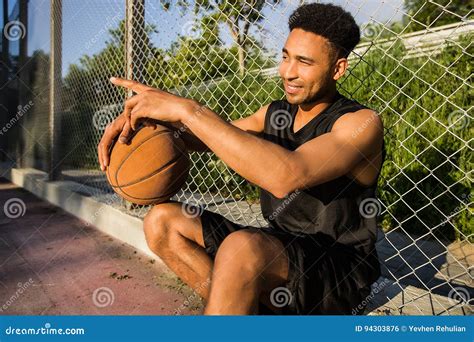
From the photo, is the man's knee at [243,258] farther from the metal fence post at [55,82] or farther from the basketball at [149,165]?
the metal fence post at [55,82]

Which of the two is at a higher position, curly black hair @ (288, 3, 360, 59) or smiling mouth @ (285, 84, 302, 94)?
curly black hair @ (288, 3, 360, 59)

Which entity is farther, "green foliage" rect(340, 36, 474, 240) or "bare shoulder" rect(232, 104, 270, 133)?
"green foliage" rect(340, 36, 474, 240)

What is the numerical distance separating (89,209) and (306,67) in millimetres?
3803

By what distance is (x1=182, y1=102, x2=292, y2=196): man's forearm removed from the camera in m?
1.52

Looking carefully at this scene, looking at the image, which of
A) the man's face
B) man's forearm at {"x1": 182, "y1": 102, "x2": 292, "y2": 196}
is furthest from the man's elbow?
the man's face

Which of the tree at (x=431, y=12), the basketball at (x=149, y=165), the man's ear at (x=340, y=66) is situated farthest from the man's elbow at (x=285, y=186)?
the tree at (x=431, y=12)

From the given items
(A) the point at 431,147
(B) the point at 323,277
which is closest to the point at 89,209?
(B) the point at 323,277

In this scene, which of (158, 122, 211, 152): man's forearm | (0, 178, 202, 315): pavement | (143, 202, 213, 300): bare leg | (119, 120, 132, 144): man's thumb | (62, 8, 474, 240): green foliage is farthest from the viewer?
(62, 8, 474, 240): green foliage

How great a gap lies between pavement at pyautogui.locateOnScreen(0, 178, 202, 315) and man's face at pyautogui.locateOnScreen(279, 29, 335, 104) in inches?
63.1

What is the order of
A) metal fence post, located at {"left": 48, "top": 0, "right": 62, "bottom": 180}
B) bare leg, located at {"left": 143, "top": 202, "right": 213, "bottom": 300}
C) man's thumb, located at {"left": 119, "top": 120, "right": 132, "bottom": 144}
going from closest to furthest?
1. man's thumb, located at {"left": 119, "top": 120, "right": 132, "bottom": 144}
2. bare leg, located at {"left": 143, "top": 202, "right": 213, "bottom": 300}
3. metal fence post, located at {"left": 48, "top": 0, "right": 62, "bottom": 180}

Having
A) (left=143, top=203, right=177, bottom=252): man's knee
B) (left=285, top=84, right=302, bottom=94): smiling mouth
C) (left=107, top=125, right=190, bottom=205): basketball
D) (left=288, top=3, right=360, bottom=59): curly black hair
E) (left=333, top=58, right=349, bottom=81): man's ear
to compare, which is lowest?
(left=143, top=203, right=177, bottom=252): man's knee

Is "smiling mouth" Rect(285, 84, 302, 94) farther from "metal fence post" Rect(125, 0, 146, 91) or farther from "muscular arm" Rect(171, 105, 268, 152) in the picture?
"metal fence post" Rect(125, 0, 146, 91)

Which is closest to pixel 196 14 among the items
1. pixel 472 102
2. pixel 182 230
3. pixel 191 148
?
pixel 191 148

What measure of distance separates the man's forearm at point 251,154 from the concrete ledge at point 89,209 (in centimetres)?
222
